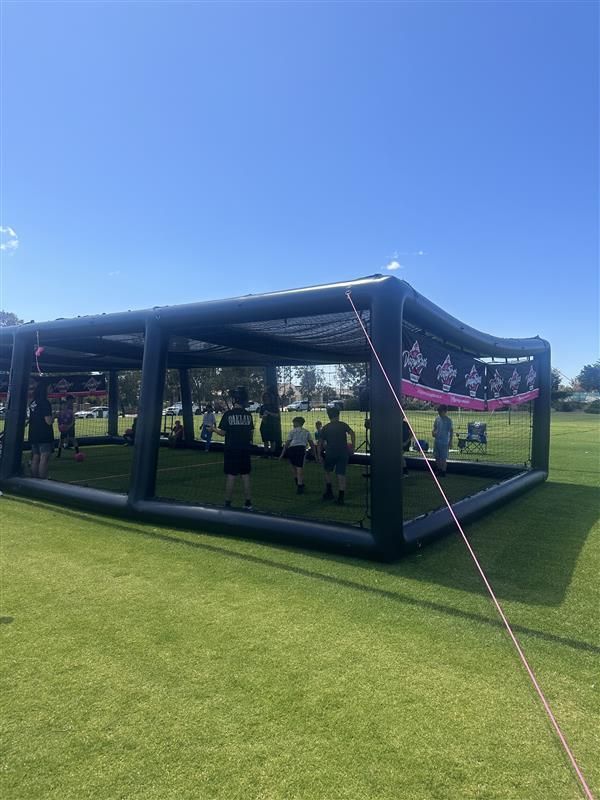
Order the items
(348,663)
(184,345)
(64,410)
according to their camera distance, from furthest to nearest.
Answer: (64,410)
(184,345)
(348,663)

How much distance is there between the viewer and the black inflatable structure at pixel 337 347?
195 inches

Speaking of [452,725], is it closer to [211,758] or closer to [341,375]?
[211,758]

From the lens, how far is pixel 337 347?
35.6ft

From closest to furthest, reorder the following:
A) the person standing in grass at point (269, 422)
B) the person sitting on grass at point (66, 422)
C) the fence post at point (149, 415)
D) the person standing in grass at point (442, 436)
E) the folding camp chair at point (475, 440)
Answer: the fence post at point (149, 415), the person standing in grass at point (442, 436), the person sitting on grass at point (66, 422), the person standing in grass at point (269, 422), the folding camp chair at point (475, 440)

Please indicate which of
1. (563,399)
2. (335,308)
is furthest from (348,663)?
(563,399)

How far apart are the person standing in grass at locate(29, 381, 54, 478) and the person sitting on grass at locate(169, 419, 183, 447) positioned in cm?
782

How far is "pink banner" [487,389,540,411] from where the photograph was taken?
8.37 meters

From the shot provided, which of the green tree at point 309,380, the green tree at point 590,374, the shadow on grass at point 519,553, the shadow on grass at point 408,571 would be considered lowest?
the shadow on grass at point 408,571

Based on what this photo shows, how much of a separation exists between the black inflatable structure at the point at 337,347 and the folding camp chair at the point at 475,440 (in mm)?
4033

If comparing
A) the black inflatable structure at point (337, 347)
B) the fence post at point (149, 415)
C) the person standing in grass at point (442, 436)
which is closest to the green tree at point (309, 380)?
the black inflatable structure at point (337, 347)

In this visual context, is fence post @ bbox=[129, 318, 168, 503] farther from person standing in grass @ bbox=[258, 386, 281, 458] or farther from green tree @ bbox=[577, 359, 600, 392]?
green tree @ bbox=[577, 359, 600, 392]

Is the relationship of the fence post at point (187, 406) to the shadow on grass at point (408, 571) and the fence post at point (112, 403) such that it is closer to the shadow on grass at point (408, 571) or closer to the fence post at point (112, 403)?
the fence post at point (112, 403)

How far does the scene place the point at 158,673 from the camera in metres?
2.97

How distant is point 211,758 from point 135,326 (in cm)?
570
